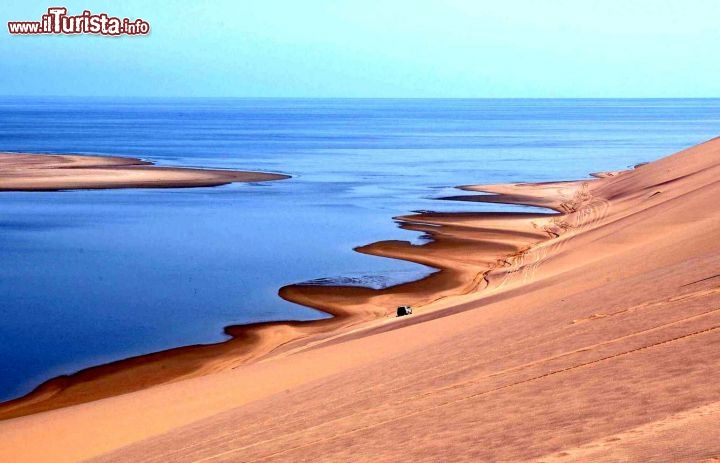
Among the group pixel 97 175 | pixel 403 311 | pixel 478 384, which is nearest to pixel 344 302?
pixel 403 311

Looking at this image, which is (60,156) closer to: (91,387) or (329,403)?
(91,387)

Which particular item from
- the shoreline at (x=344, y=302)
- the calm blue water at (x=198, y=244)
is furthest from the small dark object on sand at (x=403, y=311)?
the calm blue water at (x=198, y=244)

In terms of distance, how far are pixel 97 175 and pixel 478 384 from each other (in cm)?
4939

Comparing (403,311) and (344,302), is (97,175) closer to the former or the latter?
(344,302)

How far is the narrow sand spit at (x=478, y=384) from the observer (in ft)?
24.7

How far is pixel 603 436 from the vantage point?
697cm

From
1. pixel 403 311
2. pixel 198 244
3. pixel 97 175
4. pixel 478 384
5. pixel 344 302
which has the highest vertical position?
pixel 97 175

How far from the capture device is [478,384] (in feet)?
33.9

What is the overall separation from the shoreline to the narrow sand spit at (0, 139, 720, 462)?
16cm

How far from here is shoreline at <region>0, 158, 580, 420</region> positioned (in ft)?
56.1

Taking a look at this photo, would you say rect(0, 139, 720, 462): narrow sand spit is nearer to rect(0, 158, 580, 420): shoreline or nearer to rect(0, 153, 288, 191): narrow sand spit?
rect(0, 158, 580, 420): shoreline

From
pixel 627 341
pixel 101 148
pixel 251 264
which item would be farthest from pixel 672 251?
pixel 101 148

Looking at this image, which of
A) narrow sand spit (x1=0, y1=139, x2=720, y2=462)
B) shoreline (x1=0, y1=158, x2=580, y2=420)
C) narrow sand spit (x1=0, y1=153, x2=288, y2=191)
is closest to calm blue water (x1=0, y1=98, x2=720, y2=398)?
shoreline (x1=0, y1=158, x2=580, y2=420)

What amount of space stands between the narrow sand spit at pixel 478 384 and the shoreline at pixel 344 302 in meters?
0.16
